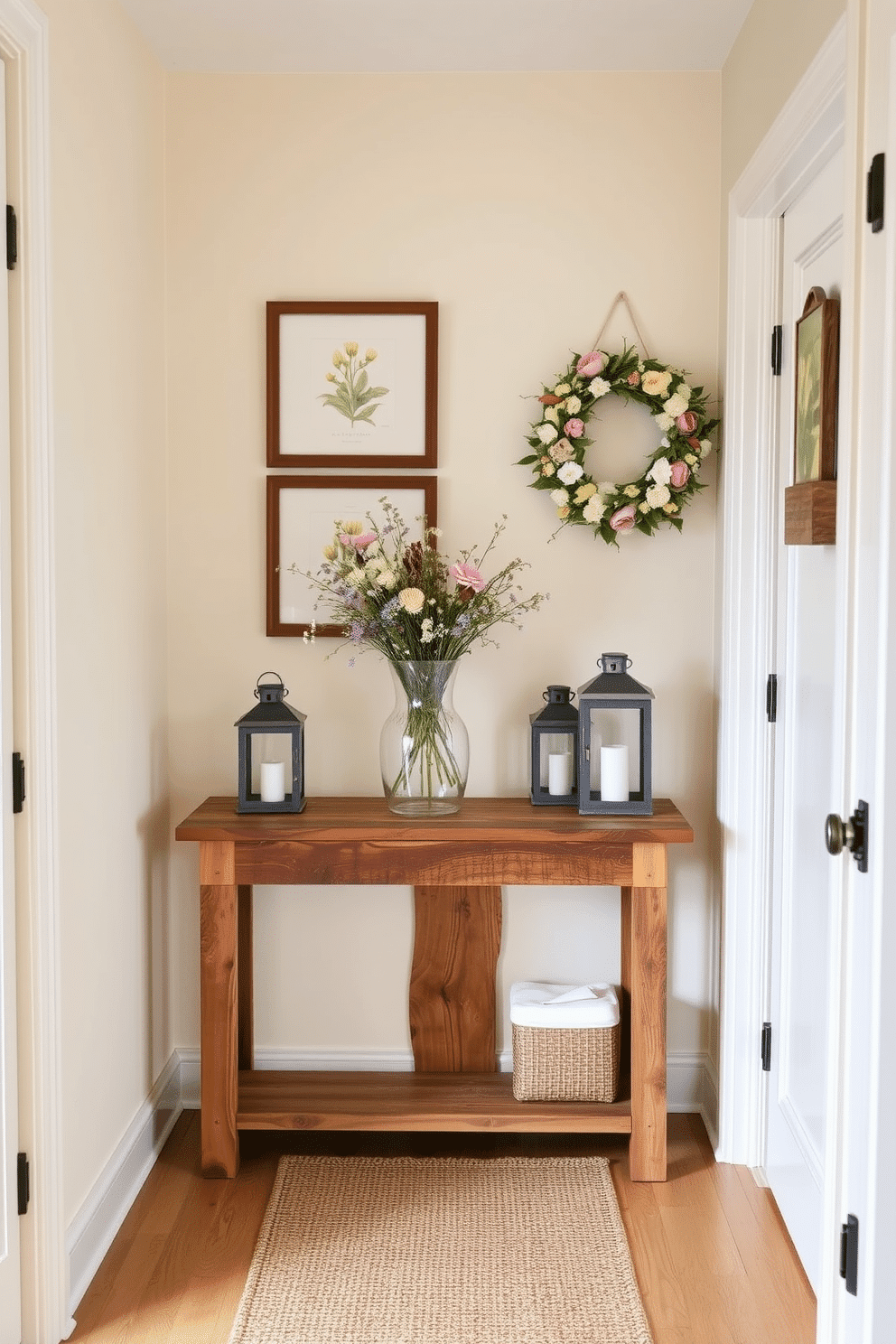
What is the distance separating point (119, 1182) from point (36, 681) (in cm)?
119

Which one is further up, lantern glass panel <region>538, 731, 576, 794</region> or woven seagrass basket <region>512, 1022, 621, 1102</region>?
lantern glass panel <region>538, 731, 576, 794</region>

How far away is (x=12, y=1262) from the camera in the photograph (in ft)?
6.66

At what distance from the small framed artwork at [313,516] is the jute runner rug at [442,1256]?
134cm

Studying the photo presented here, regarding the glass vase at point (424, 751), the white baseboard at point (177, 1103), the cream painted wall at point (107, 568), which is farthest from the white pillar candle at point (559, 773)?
the cream painted wall at point (107, 568)

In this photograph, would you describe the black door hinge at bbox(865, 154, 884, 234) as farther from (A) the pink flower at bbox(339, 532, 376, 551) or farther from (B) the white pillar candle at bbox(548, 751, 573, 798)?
(B) the white pillar candle at bbox(548, 751, 573, 798)

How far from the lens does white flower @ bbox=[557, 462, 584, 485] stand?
286 cm

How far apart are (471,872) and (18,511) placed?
50.1 inches

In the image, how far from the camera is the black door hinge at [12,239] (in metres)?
1.98

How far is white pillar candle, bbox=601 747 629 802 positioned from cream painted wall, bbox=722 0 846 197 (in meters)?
1.35

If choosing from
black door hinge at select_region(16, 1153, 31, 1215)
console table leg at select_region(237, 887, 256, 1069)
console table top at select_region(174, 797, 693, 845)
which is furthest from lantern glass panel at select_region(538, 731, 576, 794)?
black door hinge at select_region(16, 1153, 31, 1215)

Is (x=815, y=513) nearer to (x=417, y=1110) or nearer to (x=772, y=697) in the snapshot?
(x=772, y=697)

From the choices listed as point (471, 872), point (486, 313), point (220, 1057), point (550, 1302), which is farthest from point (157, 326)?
point (550, 1302)

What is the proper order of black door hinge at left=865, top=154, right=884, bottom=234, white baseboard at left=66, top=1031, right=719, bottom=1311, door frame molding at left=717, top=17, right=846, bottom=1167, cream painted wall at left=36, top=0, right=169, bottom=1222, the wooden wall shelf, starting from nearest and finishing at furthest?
black door hinge at left=865, top=154, right=884, bottom=234
the wooden wall shelf
cream painted wall at left=36, top=0, right=169, bottom=1222
white baseboard at left=66, top=1031, right=719, bottom=1311
door frame molding at left=717, top=17, right=846, bottom=1167

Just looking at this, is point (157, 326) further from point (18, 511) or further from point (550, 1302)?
point (550, 1302)
